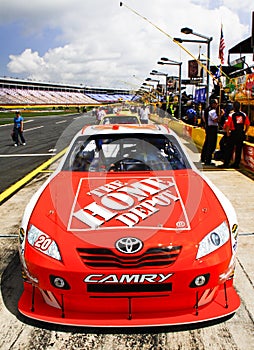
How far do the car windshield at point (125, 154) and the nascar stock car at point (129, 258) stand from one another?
775 mm

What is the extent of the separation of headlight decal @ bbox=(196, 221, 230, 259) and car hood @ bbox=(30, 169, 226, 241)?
0.18ft

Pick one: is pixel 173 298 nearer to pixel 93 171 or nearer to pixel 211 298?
pixel 211 298

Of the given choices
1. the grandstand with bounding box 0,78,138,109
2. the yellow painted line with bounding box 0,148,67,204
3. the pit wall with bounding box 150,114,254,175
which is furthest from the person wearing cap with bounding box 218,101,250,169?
the grandstand with bounding box 0,78,138,109

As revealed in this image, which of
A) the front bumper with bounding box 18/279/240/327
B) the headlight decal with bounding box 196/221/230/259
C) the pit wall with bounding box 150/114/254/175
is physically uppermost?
the headlight decal with bounding box 196/221/230/259

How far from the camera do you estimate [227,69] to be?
104 ft

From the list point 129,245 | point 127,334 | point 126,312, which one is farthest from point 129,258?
point 127,334

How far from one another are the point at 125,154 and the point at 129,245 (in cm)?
193

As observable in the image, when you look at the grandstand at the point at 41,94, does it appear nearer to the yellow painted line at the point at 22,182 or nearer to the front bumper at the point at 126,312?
the yellow painted line at the point at 22,182

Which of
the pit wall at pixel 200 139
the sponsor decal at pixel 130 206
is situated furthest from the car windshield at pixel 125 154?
the pit wall at pixel 200 139

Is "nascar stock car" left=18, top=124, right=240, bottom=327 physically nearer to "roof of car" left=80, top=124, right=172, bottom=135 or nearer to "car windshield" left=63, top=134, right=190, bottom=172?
"car windshield" left=63, top=134, right=190, bottom=172

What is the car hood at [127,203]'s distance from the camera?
9.79 ft

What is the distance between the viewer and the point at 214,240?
9.45ft

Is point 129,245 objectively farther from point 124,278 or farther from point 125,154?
point 125,154

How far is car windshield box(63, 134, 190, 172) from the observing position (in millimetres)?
4270
